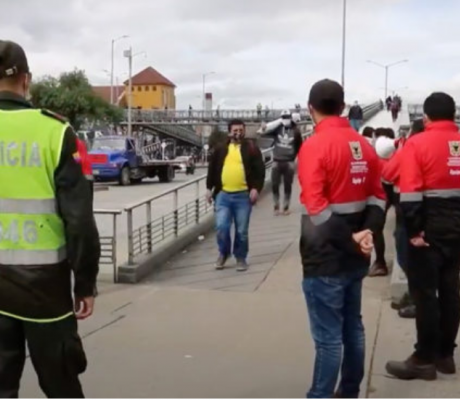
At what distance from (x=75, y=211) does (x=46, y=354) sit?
0.65 m

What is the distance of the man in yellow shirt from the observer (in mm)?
8867

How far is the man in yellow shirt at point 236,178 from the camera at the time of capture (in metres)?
8.87

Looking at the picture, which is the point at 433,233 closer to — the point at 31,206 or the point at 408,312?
the point at 408,312

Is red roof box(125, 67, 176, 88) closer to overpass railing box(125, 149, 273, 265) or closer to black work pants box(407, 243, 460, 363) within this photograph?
overpass railing box(125, 149, 273, 265)

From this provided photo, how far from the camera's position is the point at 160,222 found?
10234 mm

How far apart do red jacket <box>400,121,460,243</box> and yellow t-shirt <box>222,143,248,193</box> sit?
4.02 metres

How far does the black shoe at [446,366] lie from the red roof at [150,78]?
15928 centimetres

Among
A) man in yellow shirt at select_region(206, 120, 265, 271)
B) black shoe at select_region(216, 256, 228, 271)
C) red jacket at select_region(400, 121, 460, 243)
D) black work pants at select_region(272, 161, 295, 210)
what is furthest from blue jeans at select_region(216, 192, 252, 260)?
black work pants at select_region(272, 161, 295, 210)

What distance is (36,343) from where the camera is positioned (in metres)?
3.30

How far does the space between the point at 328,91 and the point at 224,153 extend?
4782 mm

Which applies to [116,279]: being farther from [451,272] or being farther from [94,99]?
[94,99]

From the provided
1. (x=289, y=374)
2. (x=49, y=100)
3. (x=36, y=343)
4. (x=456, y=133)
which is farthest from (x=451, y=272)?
(x=49, y=100)

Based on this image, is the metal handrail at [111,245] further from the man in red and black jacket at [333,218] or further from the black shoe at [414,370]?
the man in red and black jacket at [333,218]

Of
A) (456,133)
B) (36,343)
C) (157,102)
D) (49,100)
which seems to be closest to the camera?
(36,343)
